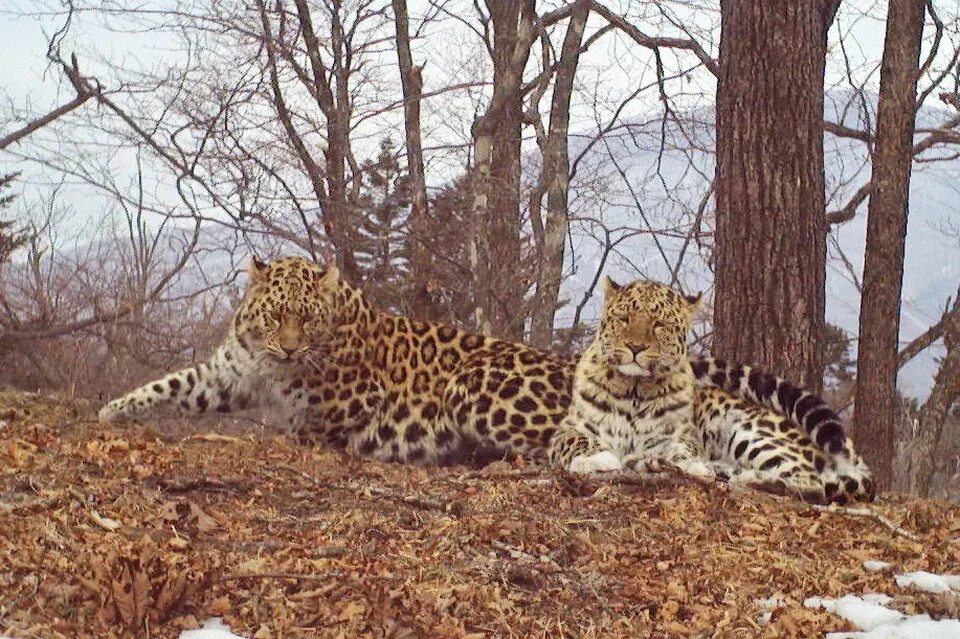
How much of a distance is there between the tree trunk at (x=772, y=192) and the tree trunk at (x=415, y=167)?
577 cm

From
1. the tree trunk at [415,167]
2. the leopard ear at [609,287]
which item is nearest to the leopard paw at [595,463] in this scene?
the leopard ear at [609,287]

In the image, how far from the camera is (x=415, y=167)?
14.7 m

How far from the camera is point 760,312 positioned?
833 cm

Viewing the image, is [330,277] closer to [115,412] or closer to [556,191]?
[115,412]

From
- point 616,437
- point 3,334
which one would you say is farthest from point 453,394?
point 3,334

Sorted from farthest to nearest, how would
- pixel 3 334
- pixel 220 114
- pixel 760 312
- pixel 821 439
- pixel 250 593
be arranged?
pixel 3 334 < pixel 220 114 < pixel 760 312 < pixel 821 439 < pixel 250 593

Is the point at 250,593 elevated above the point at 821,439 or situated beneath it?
situated beneath

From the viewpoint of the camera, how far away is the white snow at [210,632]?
3.81 meters

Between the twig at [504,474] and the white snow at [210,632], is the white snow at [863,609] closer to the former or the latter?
the twig at [504,474]

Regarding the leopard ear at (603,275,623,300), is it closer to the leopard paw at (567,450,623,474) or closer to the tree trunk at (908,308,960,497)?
the leopard paw at (567,450,623,474)

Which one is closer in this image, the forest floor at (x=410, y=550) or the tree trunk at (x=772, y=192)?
the forest floor at (x=410, y=550)

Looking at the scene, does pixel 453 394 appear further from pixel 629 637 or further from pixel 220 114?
pixel 220 114

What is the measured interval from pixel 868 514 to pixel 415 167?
384 inches

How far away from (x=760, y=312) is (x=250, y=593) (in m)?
5.23
